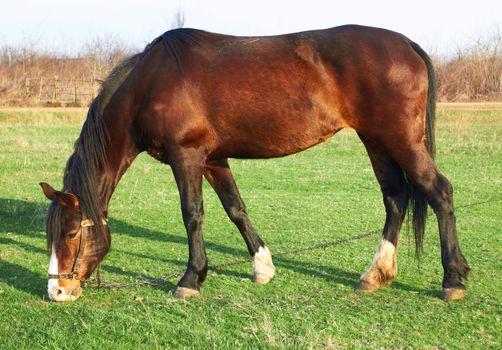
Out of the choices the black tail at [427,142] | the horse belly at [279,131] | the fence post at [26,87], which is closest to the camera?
the horse belly at [279,131]

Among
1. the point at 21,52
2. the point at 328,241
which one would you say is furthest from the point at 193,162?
the point at 21,52

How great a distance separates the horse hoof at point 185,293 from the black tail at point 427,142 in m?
1.96

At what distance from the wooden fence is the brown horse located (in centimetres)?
3354

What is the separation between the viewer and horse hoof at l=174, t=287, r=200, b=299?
5331mm

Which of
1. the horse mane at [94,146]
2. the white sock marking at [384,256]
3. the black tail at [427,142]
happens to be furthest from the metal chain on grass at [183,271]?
the black tail at [427,142]

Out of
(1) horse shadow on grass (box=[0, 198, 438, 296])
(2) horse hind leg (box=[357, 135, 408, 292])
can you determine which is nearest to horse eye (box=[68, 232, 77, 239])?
(1) horse shadow on grass (box=[0, 198, 438, 296])

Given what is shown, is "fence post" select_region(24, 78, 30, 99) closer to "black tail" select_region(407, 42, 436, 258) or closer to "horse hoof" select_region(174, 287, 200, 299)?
"horse hoof" select_region(174, 287, 200, 299)

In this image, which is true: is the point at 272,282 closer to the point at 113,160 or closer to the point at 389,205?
the point at 389,205

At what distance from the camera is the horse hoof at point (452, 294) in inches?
202

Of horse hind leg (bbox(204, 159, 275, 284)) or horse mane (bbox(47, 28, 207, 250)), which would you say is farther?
horse hind leg (bbox(204, 159, 275, 284))

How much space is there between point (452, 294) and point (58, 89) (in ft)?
123

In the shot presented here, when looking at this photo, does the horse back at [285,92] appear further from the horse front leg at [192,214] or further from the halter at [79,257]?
the halter at [79,257]

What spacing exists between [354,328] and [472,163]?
440 inches

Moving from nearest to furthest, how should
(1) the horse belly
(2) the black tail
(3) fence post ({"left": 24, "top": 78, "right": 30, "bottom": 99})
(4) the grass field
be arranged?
(4) the grass field < (1) the horse belly < (2) the black tail < (3) fence post ({"left": 24, "top": 78, "right": 30, "bottom": 99})
